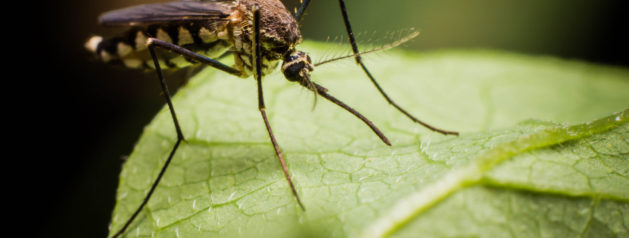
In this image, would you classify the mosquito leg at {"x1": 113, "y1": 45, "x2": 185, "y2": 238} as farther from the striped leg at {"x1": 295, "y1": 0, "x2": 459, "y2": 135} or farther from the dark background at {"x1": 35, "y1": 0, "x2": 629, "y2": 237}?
the striped leg at {"x1": 295, "y1": 0, "x2": 459, "y2": 135}

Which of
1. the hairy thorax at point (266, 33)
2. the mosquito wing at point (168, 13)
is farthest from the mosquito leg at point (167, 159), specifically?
the hairy thorax at point (266, 33)

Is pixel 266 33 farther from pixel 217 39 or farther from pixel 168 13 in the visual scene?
pixel 168 13

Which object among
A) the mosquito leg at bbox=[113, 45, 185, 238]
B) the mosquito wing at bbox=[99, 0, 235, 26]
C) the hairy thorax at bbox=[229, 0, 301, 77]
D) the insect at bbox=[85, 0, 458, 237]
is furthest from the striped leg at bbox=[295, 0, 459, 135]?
the mosquito leg at bbox=[113, 45, 185, 238]

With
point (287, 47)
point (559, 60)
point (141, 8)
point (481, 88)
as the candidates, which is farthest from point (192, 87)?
point (559, 60)

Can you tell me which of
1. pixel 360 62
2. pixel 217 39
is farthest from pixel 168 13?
pixel 360 62

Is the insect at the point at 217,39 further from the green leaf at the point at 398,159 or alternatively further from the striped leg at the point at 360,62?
the green leaf at the point at 398,159
